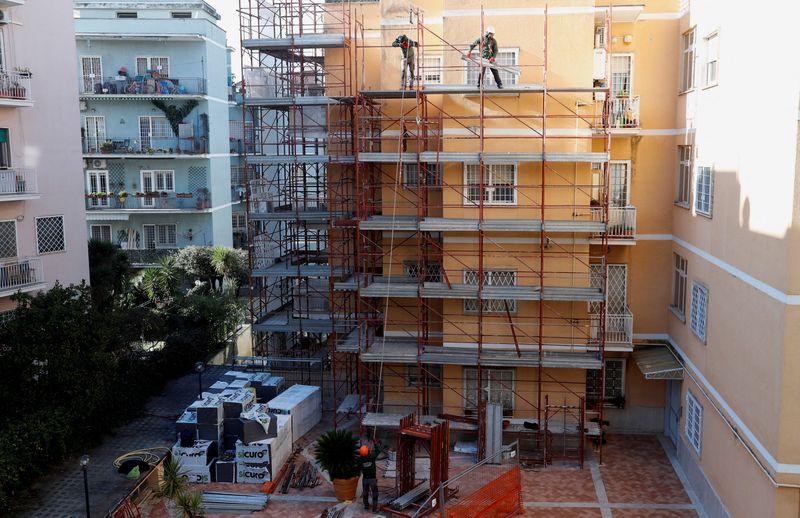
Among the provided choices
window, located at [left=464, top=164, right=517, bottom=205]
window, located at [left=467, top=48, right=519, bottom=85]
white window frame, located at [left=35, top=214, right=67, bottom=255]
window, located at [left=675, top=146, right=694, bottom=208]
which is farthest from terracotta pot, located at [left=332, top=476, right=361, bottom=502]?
white window frame, located at [left=35, top=214, right=67, bottom=255]

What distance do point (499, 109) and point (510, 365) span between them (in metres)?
6.48

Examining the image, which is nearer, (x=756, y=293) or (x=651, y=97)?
(x=756, y=293)

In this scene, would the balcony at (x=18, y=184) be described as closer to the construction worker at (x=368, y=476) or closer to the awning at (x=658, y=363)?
the construction worker at (x=368, y=476)

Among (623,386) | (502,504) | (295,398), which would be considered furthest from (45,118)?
(623,386)

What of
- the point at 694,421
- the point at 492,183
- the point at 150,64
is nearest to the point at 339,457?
the point at 492,183

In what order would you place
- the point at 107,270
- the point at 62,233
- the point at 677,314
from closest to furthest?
the point at 677,314 → the point at 62,233 → the point at 107,270

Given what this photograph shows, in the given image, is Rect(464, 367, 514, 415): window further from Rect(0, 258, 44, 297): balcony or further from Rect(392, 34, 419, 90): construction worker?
Rect(0, 258, 44, 297): balcony

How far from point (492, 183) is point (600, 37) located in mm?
5262

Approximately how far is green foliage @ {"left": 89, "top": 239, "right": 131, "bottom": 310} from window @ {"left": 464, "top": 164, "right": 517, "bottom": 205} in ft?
41.0

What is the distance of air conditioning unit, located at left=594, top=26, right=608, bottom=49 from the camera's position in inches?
792

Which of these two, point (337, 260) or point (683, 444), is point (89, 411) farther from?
A: point (683, 444)

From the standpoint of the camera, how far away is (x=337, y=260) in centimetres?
2372

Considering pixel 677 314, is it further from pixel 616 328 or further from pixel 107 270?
pixel 107 270

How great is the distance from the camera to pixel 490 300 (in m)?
19.8
